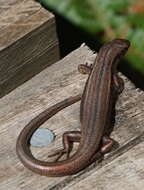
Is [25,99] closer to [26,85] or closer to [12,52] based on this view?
[26,85]

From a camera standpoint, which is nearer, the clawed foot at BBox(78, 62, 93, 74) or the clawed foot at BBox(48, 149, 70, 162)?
the clawed foot at BBox(48, 149, 70, 162)

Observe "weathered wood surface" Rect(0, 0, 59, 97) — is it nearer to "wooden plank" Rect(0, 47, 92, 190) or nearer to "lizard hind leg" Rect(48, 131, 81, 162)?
"wooden plank" Rect(0, 47, 92, 190)

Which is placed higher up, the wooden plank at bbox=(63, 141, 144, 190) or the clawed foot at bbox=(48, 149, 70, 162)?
the clawed foot at bbox=(48, 149, 70, 162)

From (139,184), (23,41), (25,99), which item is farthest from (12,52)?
(139,184)

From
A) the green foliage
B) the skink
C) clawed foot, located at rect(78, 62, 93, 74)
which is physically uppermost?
clawed foot, located at rect(78, 62, 93, 74)

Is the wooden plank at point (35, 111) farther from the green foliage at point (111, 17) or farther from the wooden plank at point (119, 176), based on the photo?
the green foliage at point (111, 17)

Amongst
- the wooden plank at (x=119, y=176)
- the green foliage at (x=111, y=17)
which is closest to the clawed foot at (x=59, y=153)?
the wooden plank at (x=119, y=176)

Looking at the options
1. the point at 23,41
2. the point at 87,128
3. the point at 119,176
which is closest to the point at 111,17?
the point at 23,41

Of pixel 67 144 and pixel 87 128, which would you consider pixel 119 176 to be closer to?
pixel 67 144

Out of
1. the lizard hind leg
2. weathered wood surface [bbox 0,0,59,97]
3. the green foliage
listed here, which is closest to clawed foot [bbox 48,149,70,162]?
the lizard hind leg
